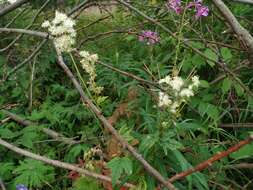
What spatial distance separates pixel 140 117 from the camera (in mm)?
2389

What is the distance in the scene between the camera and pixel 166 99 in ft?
5.16

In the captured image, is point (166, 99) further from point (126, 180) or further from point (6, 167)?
point (6, 167)

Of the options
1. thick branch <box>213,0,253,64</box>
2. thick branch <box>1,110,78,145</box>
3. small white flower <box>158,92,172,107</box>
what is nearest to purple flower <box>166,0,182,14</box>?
thick branch <box>1,110,78,145</box>

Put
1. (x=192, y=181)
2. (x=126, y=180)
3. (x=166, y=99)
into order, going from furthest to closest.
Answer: (x=192, y=181)
(x=126, y=180)
(x=166, y=99)

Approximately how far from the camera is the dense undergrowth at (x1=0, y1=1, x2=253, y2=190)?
1.91 m

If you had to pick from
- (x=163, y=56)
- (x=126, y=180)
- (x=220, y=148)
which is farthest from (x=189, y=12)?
(x=126, y=180)

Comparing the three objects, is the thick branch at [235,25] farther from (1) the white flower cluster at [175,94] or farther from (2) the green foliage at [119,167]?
(2) the green foliage at [119,167]

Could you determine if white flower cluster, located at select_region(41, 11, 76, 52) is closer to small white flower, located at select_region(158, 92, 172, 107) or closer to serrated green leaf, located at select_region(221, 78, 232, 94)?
small white flower, located at select_region(158, 92, 172, 107)

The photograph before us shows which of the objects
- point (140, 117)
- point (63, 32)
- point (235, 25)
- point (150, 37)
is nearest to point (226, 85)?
point (140, 117)

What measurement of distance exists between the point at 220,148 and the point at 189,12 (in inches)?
45.1

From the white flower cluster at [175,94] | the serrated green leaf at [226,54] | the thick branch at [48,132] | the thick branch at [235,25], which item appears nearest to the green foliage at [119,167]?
the white flower cluster at [175,94]

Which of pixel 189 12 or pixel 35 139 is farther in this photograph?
pixel 189 12

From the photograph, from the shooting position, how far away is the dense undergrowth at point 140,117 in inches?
75.0

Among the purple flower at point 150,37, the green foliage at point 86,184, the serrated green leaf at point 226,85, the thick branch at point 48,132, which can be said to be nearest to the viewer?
the green foliage at point 86,184
